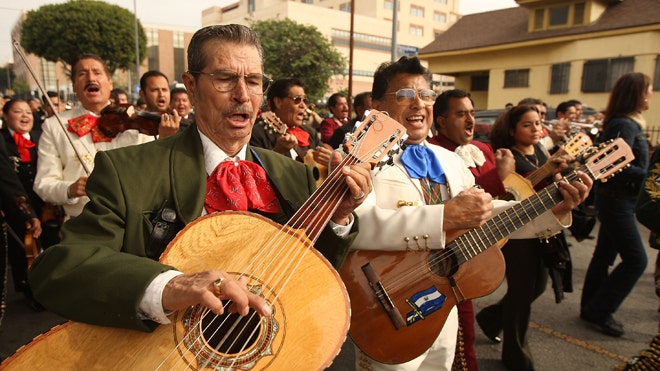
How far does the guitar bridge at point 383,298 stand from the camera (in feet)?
7.12

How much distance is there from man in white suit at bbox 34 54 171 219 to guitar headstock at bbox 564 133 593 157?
11.6 ft

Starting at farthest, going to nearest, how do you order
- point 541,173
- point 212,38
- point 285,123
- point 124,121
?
point 285,123 → point 541,173 → point 124,121 → point 212,38

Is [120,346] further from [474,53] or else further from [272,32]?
[272,32]

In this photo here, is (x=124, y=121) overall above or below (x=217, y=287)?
above

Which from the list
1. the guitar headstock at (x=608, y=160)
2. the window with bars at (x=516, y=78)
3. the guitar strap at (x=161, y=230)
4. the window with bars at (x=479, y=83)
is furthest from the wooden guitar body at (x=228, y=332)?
the window with bars at (x=479, y=83)

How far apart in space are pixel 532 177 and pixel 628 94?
138 centimetres

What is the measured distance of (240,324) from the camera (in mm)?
1375

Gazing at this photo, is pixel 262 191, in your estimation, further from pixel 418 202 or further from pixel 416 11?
pixel 416 11

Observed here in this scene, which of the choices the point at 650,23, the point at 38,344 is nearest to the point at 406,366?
the point at 38,344

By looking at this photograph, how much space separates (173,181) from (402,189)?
1.23m

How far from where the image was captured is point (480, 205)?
79.8 inches

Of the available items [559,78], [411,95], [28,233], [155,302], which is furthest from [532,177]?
[559,78]

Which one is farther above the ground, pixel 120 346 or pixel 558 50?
pixel 558 50

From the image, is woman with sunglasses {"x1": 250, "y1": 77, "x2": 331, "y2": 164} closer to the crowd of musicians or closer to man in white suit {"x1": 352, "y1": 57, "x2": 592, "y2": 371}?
the crowd of musicians
